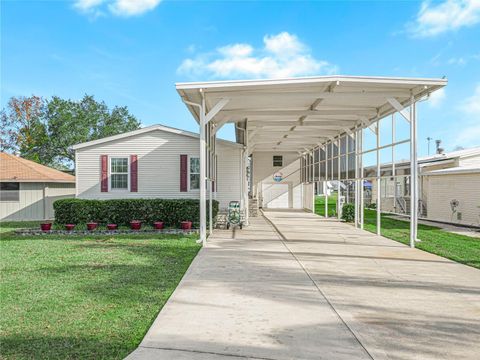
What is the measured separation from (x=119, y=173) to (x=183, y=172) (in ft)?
7.90

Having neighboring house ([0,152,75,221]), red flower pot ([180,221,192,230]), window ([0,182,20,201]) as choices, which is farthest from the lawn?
window ([0,182,20,201])

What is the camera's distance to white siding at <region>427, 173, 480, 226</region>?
588 inches

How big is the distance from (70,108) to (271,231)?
28.3 meters

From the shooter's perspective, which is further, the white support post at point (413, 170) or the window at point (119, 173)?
the window at point (119, 173)

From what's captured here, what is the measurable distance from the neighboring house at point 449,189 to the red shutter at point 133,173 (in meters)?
8.36

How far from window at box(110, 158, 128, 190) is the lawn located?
5.13 metres

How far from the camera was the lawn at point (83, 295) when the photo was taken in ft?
11.6

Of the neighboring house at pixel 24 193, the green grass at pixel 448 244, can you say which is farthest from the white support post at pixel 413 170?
the neighboring house at pixel 24 193

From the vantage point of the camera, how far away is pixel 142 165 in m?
14.9

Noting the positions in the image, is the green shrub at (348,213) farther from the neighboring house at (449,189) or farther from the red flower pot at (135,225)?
the red flower pot at (135,225)

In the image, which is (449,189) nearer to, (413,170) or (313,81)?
(413,170)

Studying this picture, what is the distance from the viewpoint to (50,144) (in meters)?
34.0

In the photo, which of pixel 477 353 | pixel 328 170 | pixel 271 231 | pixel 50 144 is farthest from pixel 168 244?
pixel 50 144

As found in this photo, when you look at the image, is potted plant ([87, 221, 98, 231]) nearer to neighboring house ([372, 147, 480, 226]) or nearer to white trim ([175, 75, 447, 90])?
white trim ([175, 75, 447, 90])
